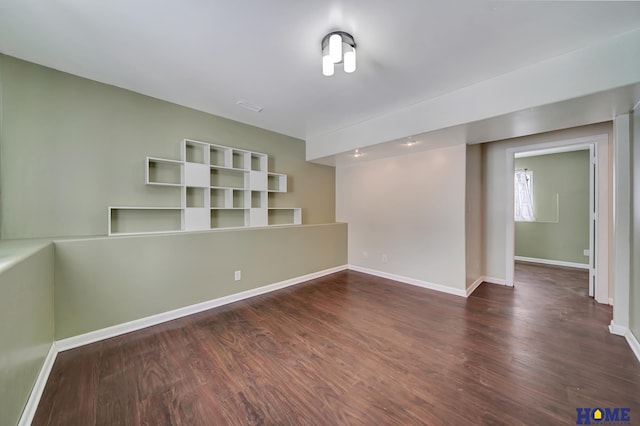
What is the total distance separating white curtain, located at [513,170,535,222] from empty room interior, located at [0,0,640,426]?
2.42 metres

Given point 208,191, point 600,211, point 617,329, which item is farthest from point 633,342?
point 208,191

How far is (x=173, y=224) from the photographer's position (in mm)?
2986

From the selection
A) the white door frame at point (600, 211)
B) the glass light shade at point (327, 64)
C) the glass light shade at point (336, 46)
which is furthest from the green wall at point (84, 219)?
the white door frame at point (600, 211)

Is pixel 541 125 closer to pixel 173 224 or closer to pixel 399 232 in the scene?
pixel 399 232

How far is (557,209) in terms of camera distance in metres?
5.10

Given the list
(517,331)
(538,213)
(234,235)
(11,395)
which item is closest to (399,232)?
(517,331)

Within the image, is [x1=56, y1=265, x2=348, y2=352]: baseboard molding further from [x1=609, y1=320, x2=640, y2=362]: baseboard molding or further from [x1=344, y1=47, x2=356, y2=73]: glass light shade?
[x1=609, y1=320, x2=640, y2=362]: baseboard molding

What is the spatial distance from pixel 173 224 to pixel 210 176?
787 millimetres

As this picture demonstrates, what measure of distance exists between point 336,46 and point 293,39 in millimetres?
371

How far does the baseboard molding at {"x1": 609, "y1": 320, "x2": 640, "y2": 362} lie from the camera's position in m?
2.02

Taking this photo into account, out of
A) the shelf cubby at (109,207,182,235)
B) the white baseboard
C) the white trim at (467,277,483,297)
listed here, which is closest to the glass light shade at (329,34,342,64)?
the shelf cubby at (109,207,182,235)

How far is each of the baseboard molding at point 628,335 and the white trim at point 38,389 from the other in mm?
4470

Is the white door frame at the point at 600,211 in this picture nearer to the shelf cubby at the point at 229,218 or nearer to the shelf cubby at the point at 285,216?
the shelf cubby at the point at 285,216

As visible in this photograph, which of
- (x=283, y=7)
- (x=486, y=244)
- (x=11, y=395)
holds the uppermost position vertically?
(x=283, y=7)
